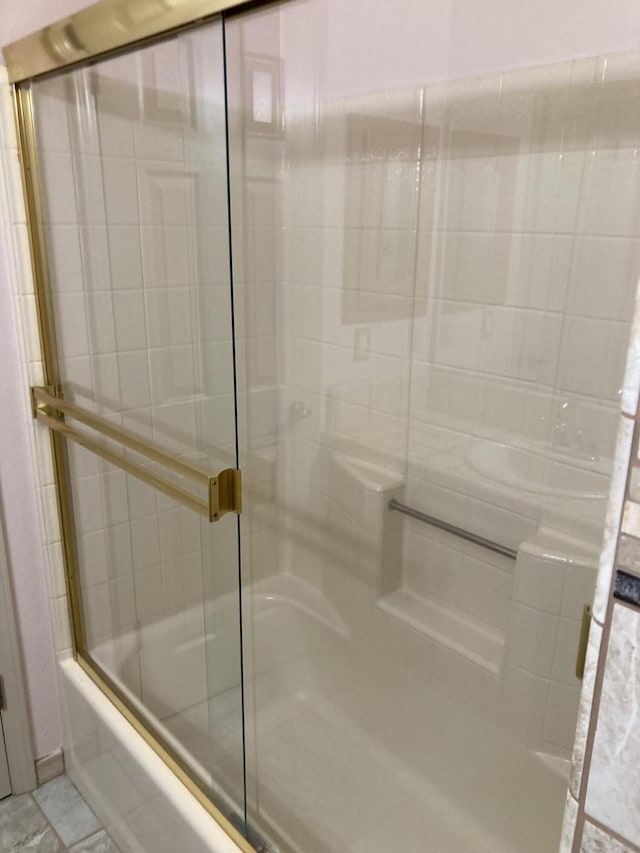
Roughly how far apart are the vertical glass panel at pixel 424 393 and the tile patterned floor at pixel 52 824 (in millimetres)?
543

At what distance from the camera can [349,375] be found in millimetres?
1992

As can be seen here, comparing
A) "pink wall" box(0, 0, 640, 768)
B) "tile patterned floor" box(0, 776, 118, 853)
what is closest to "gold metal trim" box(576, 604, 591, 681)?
"pink wall" box(0, 0, 640, 768)

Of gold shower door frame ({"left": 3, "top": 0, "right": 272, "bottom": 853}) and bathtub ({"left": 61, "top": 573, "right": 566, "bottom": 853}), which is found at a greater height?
gold shower door frame ({"left": 3, "top": 0, "right": 272, "bottom": 853})

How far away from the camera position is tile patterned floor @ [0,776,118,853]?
1.73 m

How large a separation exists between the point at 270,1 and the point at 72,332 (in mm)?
897

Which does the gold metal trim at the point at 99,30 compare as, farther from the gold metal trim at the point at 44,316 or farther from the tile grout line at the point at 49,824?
the tile grout line at the point at 49,824

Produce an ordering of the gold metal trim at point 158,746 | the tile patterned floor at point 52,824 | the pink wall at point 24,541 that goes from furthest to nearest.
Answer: the tile patterned floor at point 52,824
the pink wall at point 24,541
the gold metal trim at point 158,746

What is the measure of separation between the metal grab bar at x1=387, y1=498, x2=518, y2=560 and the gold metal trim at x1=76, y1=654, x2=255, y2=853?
0.80 m

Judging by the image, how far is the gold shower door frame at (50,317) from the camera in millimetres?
1173

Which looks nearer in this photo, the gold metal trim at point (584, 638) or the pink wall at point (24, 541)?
the gold metal trim at point (584, 638)

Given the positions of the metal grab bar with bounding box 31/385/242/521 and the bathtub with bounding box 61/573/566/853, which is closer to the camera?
the metal grab bar with bounding box 31/385/242/521

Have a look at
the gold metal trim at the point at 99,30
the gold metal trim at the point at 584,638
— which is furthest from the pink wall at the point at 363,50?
the gold metal trim at the point at 584,638

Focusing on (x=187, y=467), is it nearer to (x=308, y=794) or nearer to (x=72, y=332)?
(x=72, y=332)

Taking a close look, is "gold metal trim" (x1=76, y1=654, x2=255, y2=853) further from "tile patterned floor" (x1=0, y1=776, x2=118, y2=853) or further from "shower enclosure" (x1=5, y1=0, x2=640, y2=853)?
"tile patterned floor" (x1=0, y1=776, x2=118, y2=853)
